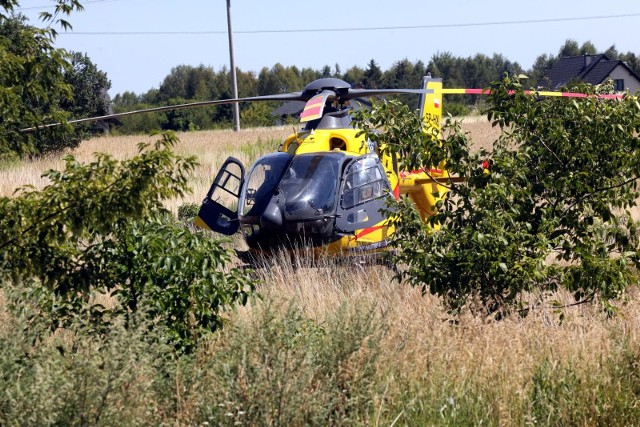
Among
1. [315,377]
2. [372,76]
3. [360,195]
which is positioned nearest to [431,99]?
[360,195]

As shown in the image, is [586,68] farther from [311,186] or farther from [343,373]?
[343,373]

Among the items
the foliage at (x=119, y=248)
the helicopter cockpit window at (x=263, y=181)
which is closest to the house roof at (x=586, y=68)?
the helicopter cockpit window at (x=263, y=181)

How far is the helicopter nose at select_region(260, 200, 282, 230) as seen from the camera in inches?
408

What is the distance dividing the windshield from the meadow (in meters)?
3.75

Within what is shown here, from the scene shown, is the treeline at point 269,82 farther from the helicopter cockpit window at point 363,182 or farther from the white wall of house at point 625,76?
the helicopter cockpit window at point 363,182

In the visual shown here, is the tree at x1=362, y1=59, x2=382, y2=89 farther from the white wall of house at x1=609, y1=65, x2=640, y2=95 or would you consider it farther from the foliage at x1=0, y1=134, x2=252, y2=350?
the foliage at x1=0, y1=134, x2=252, y2=350

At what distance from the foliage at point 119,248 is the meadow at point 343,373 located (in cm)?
26

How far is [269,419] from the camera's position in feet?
15.0

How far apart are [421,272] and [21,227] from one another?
2973 millimetres

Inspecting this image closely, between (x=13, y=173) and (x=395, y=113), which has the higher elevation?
(x=395, y=113)

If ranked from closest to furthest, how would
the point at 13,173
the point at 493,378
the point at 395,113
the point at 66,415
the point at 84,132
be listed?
the point at 66,415 → the point at 493,378 → the point at 395,113 → the point at 13,173 → the point at 84,132

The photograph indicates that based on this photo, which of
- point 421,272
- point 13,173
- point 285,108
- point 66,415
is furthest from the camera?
point 285,108

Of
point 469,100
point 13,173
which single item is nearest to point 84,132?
point 13,173

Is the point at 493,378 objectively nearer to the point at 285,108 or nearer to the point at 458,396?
the point at 458,396
